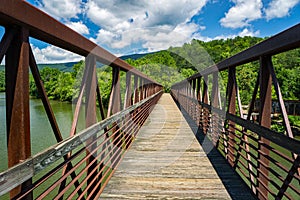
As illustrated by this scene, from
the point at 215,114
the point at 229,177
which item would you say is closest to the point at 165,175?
the point at 229,177

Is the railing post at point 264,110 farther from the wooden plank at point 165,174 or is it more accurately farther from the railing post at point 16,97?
the railing post at point 16,97

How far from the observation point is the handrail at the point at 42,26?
1.03 meters


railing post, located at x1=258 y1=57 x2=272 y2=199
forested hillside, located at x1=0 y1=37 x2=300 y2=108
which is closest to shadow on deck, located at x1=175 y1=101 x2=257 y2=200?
railing post, located at x1=258 y1=57 x2=272 y2=199

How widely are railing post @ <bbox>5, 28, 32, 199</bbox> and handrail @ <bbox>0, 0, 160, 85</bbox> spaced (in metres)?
0.07

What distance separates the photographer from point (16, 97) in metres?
1.14

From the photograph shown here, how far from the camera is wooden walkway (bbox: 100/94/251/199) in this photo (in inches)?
92.2

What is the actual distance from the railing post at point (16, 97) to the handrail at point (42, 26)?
0.22 feet

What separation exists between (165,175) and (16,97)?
79.2 inches

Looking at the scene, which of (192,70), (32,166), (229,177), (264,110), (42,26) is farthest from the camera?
(192,70)

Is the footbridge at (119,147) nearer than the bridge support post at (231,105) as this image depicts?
Yes

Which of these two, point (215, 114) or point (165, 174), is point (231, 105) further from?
point (165, 174)

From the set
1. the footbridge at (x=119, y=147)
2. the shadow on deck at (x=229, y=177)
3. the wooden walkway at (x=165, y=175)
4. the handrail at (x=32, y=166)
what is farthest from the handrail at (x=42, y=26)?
the shadow on deck at (x=229, y=177)

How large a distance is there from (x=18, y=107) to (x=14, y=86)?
10 cm

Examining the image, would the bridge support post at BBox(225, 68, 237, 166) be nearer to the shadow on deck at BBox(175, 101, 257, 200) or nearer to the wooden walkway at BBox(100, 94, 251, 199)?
the shadow on deck at BBox(175, 101, 257, 200)
